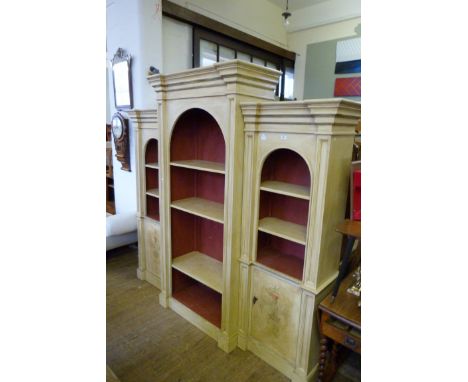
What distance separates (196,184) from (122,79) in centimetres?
169

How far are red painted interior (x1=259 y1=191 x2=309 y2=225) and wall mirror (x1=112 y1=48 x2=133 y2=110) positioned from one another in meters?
2.12

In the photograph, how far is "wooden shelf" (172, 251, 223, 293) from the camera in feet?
7.79

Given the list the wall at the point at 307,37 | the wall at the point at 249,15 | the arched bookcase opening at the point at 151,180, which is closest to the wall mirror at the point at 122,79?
the arched bookcase opening at the point at 151,180

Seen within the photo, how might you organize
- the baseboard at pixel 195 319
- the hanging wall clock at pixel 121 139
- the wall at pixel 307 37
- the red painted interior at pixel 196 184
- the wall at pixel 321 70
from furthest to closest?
the wall at pixel 321 70 → the wall at pixel 307 37 → the hanging wall clock at pixel 121 139 → the red painted interior at pixel 196 184 → the baseboard at pixel 195 319

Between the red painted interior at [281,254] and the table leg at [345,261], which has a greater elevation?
the table leg at [345,261]

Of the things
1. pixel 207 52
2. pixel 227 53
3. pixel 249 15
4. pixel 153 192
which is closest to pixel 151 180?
pixel 153 192

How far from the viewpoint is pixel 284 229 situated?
1.99 meters

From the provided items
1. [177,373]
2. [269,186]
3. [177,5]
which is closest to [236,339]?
[177,373]

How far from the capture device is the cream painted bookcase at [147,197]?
282 centimetres

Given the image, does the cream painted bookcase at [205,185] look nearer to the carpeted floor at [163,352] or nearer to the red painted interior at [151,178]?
the carpeted floor at [163,352]

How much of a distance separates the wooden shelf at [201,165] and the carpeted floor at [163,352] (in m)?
1.38

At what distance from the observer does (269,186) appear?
1.96 m
